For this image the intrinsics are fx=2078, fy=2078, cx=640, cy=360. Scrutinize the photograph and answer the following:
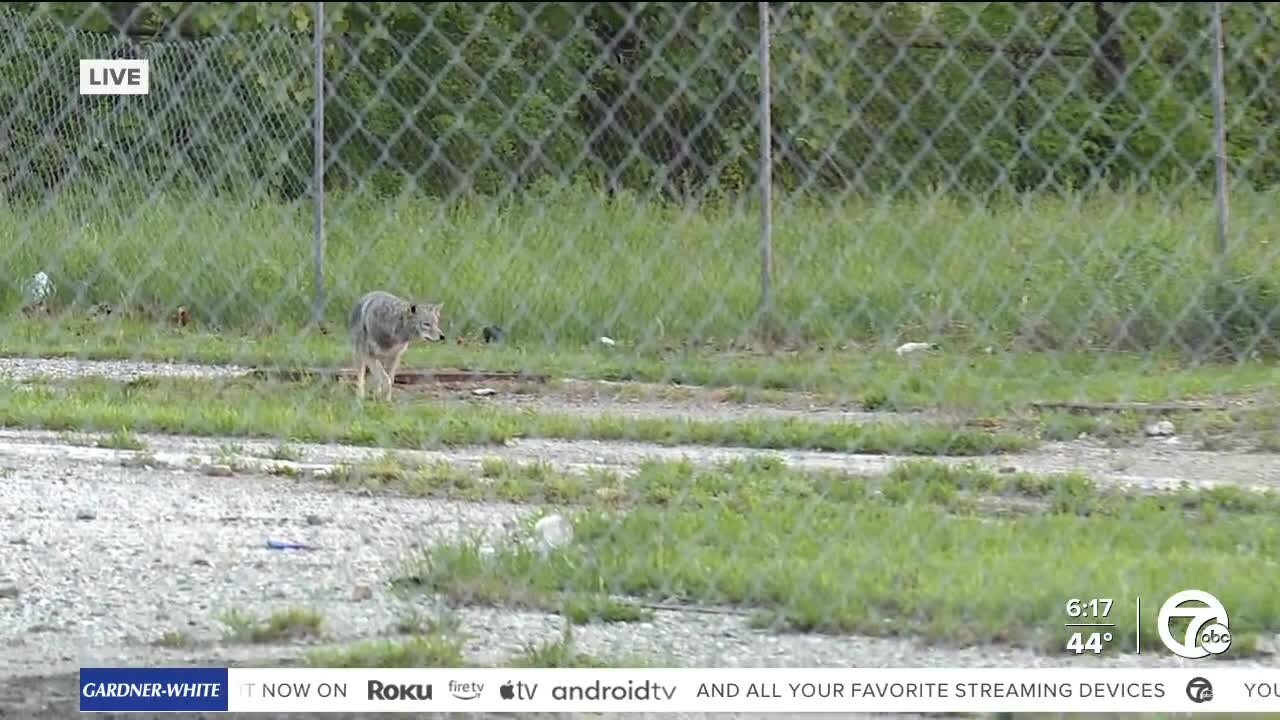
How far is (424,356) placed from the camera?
13867 millimetres

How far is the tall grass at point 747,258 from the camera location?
5172 mm

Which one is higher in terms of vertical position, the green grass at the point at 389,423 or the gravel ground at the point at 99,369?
the green grass at the point at 389,423

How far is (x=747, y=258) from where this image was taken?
6.09m

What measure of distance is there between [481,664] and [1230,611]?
241cm

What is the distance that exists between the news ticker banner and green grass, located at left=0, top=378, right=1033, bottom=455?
414 cm

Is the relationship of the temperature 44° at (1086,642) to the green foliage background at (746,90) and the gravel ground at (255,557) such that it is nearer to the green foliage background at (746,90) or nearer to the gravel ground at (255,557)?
the gravel ground at (255,557)

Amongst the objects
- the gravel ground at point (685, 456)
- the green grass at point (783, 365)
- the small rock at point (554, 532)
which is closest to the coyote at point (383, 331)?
the green grass at point (783, 365)

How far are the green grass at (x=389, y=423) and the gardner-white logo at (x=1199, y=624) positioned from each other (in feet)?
10.7

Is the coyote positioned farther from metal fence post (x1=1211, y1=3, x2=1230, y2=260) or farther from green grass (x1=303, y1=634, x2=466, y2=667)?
metal fence post (x1=1211, y1=3, x2=1230, y2=260)

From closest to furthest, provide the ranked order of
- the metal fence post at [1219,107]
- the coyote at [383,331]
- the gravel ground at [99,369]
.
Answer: the metal fence post at [1219,107] < the coyote at [383,331] < the gravel ground at [99,369]

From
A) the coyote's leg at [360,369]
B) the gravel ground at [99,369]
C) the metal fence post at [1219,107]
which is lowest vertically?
the gravel ground at [99,369]

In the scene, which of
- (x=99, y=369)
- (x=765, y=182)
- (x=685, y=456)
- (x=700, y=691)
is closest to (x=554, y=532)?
(x=700, y=691)

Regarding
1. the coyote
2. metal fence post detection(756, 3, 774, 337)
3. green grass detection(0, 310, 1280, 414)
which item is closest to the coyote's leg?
the coyote

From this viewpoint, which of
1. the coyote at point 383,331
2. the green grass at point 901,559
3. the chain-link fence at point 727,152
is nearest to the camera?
the chain-link fence at point 727,152
